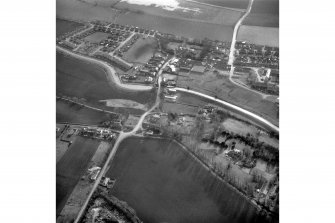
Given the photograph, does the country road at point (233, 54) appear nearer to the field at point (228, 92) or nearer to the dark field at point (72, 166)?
the field at point (228, 92)

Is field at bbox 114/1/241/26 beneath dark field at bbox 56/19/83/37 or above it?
above

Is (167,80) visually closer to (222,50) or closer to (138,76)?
(138,76)

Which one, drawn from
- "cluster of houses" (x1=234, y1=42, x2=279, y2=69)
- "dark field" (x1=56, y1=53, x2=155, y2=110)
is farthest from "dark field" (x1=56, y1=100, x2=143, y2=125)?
"cluster of houses" (x1=234, y1=42, x2=279, y2=69)

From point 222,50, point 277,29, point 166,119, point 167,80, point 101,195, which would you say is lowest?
point 101,195

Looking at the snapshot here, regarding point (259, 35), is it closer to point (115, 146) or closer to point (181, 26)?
point (181, 26)

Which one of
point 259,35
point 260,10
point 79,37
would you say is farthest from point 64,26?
point 260,10

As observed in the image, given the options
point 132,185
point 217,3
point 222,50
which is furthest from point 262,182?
point 217,3

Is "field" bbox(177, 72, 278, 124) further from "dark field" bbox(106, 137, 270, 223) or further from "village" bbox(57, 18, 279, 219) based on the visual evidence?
"dark field" bbox(106, 137, 270, 223)
